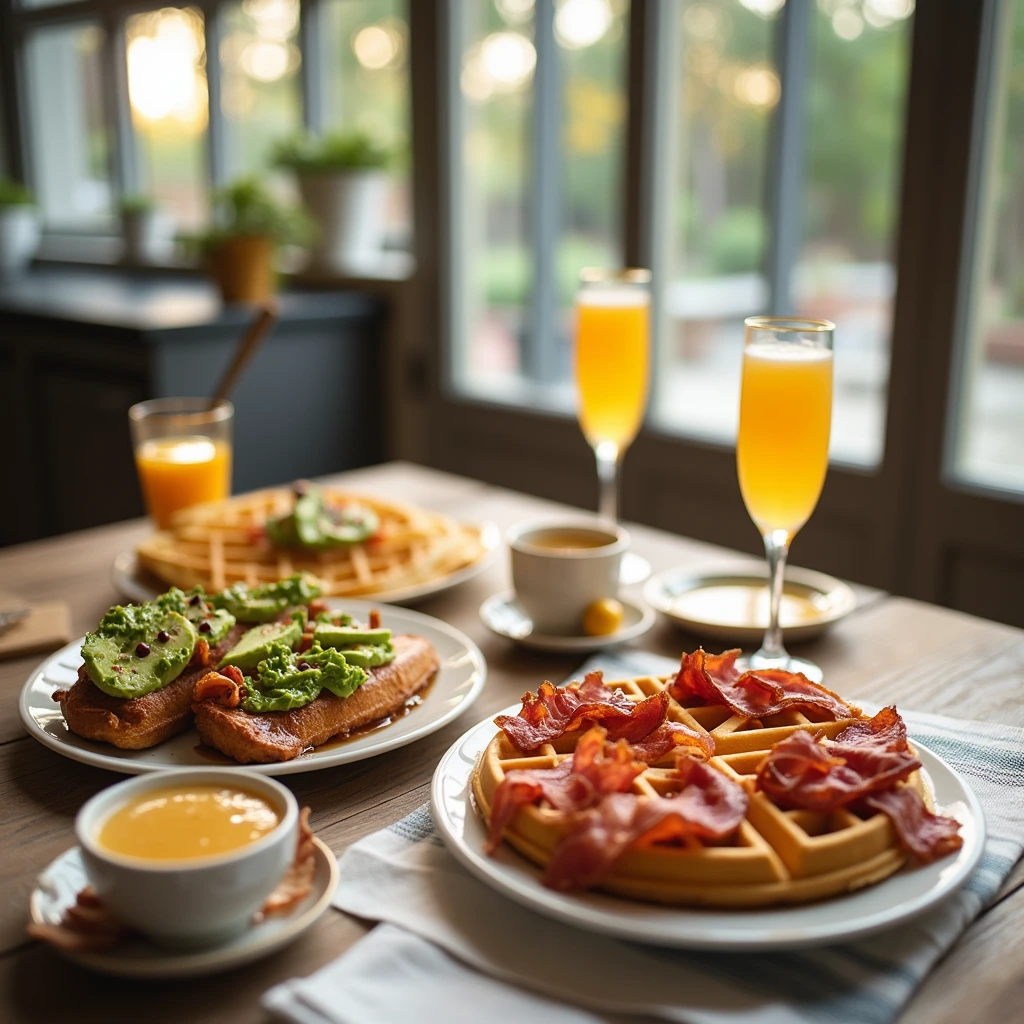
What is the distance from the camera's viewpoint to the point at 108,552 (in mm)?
1665

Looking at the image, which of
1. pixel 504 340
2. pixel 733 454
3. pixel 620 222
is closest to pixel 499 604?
pixel 733 454

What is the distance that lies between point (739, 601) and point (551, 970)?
0.80 m

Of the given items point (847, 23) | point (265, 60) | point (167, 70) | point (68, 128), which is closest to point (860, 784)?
point (847, 23)

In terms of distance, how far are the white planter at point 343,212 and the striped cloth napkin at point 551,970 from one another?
3152mm

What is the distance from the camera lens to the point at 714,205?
287 cm

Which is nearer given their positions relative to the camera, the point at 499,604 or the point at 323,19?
the point at 499,604

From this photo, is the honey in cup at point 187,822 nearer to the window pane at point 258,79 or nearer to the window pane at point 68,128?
the window pane at point 258,79

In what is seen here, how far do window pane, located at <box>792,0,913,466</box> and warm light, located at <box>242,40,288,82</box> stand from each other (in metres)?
2.27

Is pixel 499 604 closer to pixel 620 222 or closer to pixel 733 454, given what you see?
pixel 733 454

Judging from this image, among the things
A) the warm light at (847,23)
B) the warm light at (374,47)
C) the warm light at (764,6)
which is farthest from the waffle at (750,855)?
the warm light at (374,47)

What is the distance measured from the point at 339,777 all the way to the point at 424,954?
287 millimetres

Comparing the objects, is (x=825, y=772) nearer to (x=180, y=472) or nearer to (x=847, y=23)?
(x=180, y=472)

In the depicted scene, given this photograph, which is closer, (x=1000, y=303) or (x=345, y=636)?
(x=345, y=636)

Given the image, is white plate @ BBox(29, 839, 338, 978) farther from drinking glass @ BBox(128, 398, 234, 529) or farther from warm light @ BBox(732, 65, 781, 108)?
warm light @ BBox(732, 65, 781, 108)
